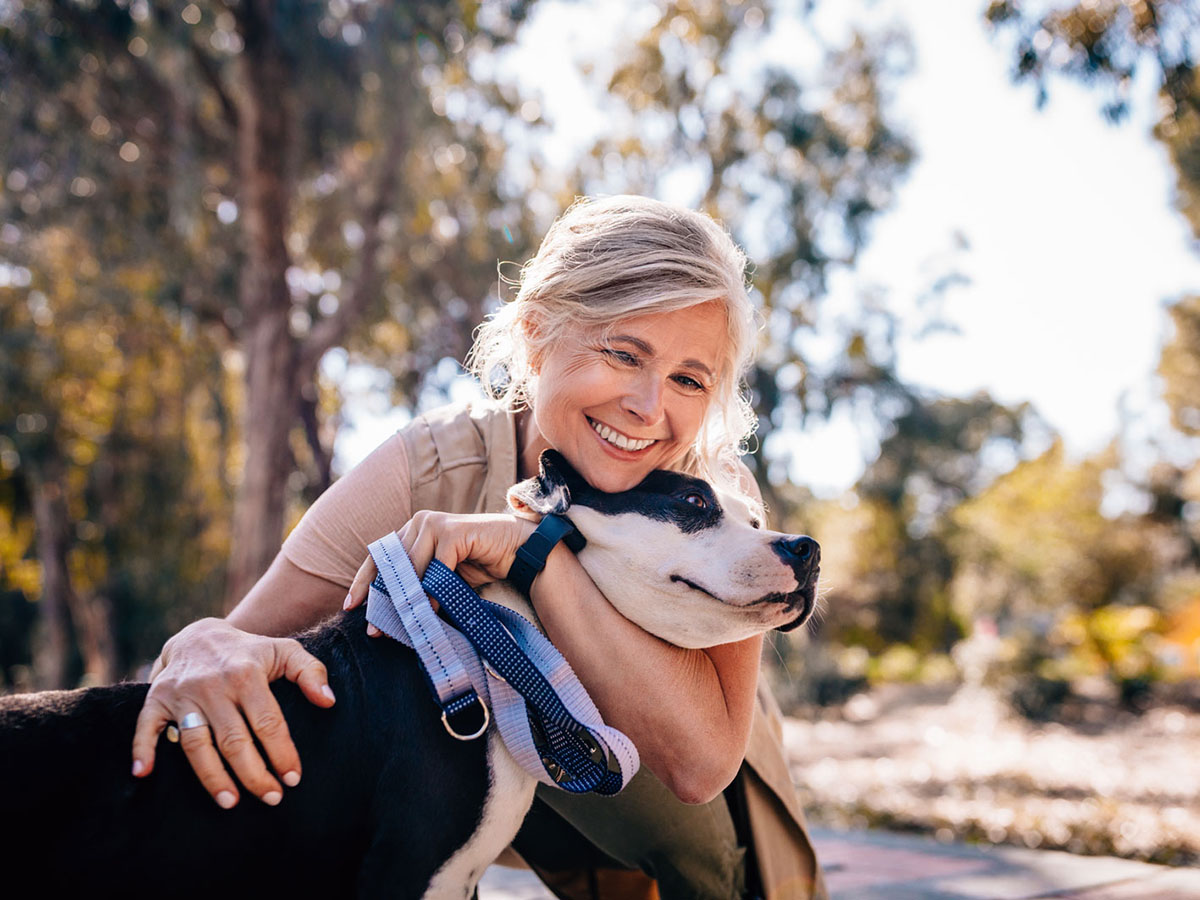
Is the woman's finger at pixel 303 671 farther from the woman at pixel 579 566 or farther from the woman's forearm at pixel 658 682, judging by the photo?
the woman's forearm at pixel 658 682

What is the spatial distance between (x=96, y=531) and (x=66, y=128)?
30.7 feet

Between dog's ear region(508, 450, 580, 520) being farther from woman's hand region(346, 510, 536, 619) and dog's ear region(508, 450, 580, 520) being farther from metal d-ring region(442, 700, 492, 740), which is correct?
metal d-ring region(442, 700, 492, 740)

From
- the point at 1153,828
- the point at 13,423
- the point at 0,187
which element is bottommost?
the point at 1153,828

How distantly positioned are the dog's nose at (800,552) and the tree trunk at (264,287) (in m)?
7.64

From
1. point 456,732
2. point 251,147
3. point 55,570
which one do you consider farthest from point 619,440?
point 55,570

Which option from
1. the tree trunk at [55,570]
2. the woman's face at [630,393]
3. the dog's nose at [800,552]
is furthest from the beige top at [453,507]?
the tree trunk at [55,570]

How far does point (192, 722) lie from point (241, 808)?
16 cm

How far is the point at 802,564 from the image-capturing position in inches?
61.9

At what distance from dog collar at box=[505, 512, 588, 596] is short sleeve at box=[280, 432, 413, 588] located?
0.50 meters

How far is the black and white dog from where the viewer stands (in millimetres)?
1342

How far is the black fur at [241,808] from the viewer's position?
4.38 ft

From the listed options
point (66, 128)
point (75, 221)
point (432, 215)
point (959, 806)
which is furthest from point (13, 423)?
point (959, 806)

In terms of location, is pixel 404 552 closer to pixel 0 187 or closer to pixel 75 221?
pixel 0 187

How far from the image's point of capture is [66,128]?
971cm
